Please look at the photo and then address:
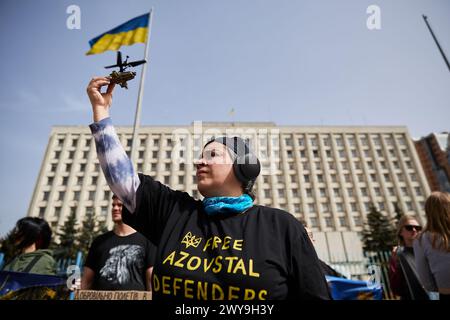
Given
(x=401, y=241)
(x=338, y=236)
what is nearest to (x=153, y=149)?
(x=338, y=236)

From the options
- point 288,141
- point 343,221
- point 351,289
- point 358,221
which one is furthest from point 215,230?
point 288,141

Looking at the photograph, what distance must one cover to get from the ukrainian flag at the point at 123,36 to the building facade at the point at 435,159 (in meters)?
71.7

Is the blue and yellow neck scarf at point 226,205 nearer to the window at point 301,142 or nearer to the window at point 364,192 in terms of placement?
the window at point 301,142

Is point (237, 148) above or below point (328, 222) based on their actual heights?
below

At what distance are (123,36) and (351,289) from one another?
9.55 m

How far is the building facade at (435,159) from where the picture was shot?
190ft

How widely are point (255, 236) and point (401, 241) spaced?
11.5 feet

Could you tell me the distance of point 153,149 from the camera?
49.3 metres

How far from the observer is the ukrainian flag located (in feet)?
25.1

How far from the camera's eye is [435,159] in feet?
198

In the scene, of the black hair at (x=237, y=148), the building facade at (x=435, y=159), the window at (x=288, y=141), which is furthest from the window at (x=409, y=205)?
the black hair at (x=237, y=148)

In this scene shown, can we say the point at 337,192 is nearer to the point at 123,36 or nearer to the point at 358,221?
the point at 358,221

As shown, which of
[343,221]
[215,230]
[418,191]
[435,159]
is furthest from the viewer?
[435,159]

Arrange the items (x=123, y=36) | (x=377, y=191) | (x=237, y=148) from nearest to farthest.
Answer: (x=237, y=148) < (x=123, y=36) < (x=377, y=191)
